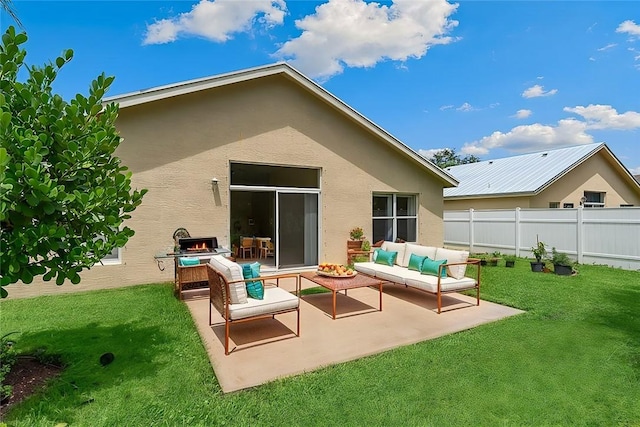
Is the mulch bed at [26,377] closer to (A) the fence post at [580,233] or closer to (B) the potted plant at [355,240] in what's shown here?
(B) the potted plant at [355,240]

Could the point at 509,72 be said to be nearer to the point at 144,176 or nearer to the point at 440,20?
the point at 440,20

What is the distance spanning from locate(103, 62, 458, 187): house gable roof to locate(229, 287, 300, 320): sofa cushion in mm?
5525

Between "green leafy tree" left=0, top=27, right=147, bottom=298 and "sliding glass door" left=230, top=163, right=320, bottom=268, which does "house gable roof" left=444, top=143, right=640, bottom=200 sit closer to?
"sliding glass door" left=230, top=163, right=320, bottom=268

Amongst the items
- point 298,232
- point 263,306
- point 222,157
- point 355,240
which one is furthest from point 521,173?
point 263,306

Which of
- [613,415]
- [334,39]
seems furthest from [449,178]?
[613,415]

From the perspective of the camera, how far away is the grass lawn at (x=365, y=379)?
9.57ft

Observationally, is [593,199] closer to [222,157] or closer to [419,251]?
[419,251]

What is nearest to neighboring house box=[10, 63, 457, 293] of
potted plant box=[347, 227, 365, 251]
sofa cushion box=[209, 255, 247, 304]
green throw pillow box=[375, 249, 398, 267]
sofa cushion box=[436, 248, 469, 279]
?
potted plant box=[347, 227, 365, 251]

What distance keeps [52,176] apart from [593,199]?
23172 millimetres

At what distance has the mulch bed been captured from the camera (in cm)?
309

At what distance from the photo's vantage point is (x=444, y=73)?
12164 mm

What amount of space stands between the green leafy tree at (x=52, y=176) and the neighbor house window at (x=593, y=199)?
21352 mm

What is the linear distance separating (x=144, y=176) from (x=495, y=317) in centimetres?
820

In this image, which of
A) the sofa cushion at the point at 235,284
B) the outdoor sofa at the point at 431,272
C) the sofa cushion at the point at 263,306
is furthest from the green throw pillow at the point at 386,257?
the sofa cushion at the point at 235,284
